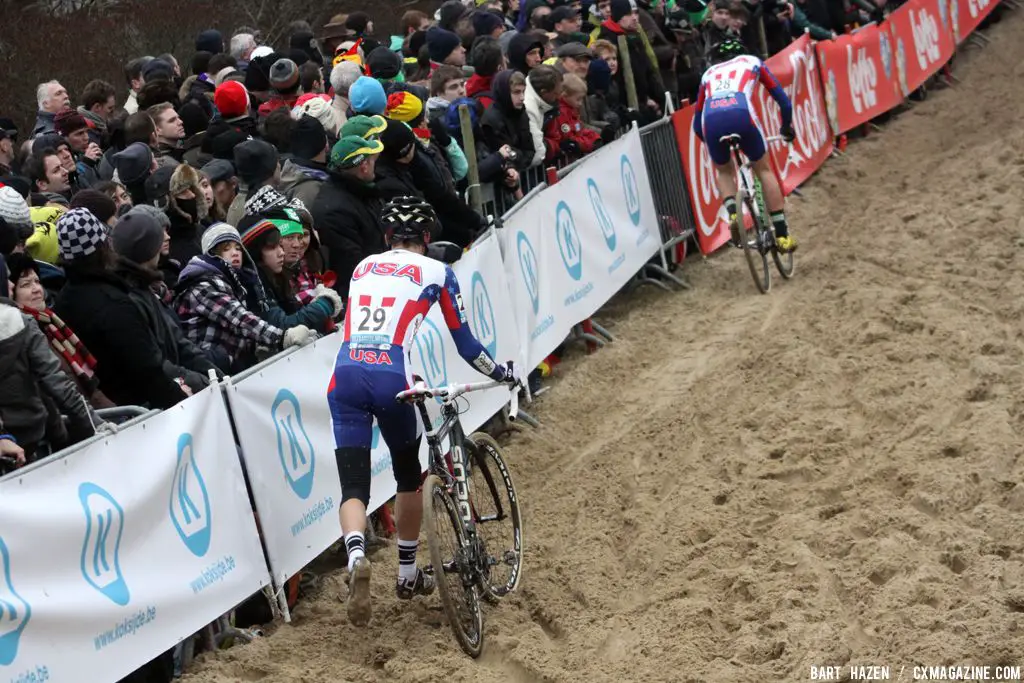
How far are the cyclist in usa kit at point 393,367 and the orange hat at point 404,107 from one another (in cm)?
305

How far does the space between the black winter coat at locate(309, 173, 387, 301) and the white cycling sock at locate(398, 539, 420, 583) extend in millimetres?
2388

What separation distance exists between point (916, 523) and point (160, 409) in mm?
4133

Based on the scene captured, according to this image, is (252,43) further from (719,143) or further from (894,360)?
(894,360)

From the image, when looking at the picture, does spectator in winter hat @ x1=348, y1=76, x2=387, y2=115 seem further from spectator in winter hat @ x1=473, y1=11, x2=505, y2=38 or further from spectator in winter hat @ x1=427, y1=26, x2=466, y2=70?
spectator in winter hat @ x1=473, y1=11, x2=505, y2=38

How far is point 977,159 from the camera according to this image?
16578mm

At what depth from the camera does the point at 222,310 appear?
787 centimetres

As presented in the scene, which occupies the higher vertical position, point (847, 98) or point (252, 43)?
point (252, 43)

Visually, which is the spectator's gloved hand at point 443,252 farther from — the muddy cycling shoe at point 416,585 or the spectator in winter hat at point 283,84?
the spectator in winter hat at point 283,84

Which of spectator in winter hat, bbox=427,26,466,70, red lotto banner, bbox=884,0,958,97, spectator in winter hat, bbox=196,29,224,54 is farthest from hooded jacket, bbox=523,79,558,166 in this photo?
red lotto banner, bbox=884,0,958,97

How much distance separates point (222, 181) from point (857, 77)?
11784 mm

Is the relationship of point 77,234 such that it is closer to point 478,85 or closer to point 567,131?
point 478,85

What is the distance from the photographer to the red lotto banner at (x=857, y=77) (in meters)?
18.0

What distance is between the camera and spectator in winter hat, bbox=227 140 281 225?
9203 millimetres

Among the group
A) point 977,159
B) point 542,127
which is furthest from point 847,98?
point 542,127
